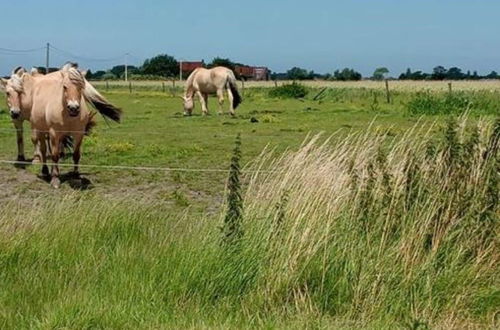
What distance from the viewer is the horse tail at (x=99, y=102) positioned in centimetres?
1156

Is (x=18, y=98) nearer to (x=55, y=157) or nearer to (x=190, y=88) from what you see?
(x=55, y=157)

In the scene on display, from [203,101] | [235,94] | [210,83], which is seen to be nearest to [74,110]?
[235,94]

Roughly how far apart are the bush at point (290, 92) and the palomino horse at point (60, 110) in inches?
1100

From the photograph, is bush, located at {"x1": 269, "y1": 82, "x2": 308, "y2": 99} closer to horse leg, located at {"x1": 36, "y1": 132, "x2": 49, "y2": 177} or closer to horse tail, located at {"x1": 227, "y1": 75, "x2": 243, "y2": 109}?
horse tail, located at {"x1": 227, "y1": 75, "x2": 243, "y2": 109}

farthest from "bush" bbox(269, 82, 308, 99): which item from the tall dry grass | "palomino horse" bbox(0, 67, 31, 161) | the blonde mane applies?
the tall dry grass

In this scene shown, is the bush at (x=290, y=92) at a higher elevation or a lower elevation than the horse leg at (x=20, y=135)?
higher

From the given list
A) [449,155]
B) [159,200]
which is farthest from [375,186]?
[159,200]

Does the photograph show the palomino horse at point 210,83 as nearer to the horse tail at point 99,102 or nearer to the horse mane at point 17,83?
the horse mane at point 17,83

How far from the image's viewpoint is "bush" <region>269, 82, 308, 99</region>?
39.1 m

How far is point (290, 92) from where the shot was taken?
3953cm

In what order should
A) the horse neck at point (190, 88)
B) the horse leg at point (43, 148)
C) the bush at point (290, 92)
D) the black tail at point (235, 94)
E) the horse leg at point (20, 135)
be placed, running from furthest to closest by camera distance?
the bush at point (290, 92)
the horse neck at point (190, 88)
the black tail at point (235, 94)
the horse leg at point (20, 135)
the horse leg at point (43, 148)

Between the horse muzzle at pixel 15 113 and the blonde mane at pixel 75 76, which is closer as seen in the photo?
the blonde mane at pixel 75 76

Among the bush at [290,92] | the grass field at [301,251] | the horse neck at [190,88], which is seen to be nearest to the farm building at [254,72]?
the bush at [290,92]

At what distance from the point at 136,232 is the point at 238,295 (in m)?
1.30
